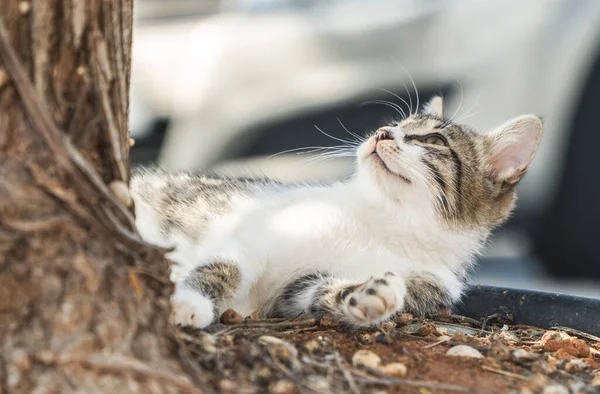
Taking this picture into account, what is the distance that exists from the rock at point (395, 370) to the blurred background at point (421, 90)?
269 centimetres

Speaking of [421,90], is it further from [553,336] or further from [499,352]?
[499,352]

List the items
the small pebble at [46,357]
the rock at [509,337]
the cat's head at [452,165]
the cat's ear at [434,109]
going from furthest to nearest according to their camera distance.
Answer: the cat's ear at [434,109]
the cat's head at [452,165]
the rock at [509,337]
the small pebble at [46,357]

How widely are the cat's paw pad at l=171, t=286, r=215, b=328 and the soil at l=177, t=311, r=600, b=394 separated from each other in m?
0.04

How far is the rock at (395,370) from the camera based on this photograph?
1.43 metres

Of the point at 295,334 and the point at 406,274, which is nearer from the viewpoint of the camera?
the point at 295,334

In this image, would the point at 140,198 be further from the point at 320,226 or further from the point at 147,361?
the point at 147,361

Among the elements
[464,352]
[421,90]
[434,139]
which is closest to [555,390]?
[464,352]

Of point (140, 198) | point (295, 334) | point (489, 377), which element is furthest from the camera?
point (140, 198)

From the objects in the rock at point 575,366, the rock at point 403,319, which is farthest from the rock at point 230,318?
the rock at point 575,366

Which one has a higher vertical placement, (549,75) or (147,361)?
(549,75)

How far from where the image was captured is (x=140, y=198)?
2861mm

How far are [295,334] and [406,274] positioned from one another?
2.09 ft

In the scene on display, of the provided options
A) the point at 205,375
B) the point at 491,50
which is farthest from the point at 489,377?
the point at 491,50

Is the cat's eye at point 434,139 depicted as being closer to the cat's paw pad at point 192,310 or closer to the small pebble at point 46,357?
the cat's paw pad at point 192,310
